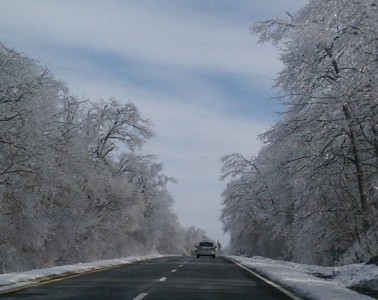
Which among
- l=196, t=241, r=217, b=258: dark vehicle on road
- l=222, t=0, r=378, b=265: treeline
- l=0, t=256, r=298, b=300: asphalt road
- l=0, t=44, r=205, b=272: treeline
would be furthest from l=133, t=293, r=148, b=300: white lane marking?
l=196, t=241, r=217, b=258: dark vehicle on road

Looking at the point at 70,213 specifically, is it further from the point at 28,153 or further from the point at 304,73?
the point at 304,73

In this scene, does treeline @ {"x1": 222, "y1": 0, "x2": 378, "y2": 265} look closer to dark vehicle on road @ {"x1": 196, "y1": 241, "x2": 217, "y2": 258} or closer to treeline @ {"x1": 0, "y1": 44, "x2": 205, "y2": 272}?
dark vehicle on road @ {"x1": 196, "y1": 241, "x2": 217, "y2": 258}

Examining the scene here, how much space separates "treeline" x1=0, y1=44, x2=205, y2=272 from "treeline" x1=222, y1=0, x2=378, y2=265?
1111 cm

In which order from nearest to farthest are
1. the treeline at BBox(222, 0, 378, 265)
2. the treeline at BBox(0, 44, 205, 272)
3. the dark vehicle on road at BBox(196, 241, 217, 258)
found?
the treeline at BBox(222, 0, 378, 265) < the treeline at BBox(0, 44, 205, 272) < the dark vehicle on road at BBox(196, 241, 217, 258)

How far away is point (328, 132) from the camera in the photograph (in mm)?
16781

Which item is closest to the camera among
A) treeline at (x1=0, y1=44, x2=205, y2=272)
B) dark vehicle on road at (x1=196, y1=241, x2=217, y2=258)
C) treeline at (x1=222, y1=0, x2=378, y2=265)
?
treeline at (x1=222, y1=0, x2=378, y2=265)

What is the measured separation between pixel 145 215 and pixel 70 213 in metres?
31.5

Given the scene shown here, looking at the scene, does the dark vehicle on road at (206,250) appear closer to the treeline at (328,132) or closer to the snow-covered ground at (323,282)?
the treeline at (328,132)

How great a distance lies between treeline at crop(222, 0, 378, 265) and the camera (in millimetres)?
11156

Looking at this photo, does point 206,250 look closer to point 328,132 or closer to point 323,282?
point 328,132

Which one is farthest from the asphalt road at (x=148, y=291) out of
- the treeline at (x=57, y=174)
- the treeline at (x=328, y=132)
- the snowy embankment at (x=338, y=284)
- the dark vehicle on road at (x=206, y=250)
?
the dark vehicle on road at (x=206, y=250)

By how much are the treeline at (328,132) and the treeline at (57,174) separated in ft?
36.5

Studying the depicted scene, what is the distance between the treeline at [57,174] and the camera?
970 inches

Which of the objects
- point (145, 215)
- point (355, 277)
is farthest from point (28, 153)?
point (145, 215)
